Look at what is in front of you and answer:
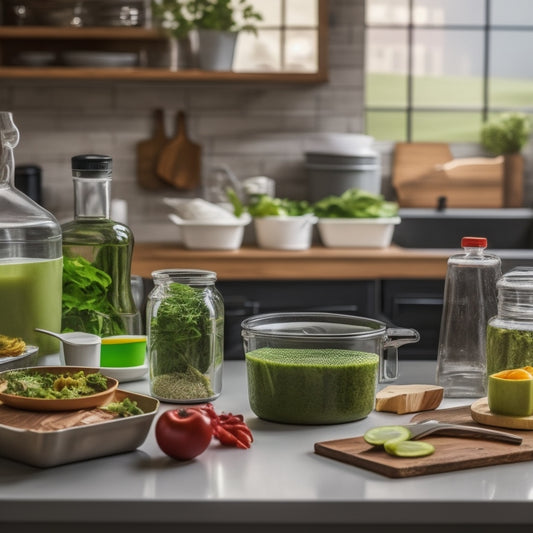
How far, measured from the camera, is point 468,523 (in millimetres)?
1175

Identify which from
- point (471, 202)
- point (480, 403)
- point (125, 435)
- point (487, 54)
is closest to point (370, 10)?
point (487, 54)

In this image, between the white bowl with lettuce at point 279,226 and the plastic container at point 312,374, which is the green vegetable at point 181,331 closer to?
the plastic container at point 312,374

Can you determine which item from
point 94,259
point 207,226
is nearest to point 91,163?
point 94,259

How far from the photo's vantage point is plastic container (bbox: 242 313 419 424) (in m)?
1.50

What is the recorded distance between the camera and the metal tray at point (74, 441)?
126 centimetres

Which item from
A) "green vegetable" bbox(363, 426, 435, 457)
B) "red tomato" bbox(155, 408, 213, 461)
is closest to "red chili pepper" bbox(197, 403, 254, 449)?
"red tomato" bbox(155, 408, 213, 461)

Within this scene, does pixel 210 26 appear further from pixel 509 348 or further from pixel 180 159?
pixel 509 348

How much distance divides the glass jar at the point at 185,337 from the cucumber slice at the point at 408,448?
40cm

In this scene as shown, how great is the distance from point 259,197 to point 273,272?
37 centimetres

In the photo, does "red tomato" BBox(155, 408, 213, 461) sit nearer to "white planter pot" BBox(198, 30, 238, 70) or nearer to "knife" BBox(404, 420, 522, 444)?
"knife" BBox(404, 420, 522, 444)

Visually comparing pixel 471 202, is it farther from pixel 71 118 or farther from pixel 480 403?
pixel 480 403

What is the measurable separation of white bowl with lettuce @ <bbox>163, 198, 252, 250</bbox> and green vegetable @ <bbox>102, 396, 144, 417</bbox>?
227cm

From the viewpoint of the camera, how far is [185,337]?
1.59 meters

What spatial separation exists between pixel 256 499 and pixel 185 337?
470 mm
